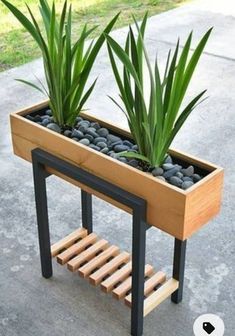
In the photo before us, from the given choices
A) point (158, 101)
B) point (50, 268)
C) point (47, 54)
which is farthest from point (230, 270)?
point (47, 54)

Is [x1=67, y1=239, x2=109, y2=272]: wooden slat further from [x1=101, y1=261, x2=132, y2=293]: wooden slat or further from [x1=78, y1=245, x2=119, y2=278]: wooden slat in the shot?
[x1=101, y1=261, x2=132, y2=293]: wooden slat

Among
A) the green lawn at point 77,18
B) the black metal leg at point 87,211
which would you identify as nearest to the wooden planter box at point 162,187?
the black metal leg at point 87,211

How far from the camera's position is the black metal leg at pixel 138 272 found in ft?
6.16

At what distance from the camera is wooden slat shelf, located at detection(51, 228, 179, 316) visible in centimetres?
221

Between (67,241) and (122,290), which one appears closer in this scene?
(122,290)

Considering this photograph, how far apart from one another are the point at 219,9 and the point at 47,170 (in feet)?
13.2

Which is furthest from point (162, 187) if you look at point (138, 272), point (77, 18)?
point (77, 18)

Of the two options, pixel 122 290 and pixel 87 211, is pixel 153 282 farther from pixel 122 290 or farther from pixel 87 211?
pixel 87 211

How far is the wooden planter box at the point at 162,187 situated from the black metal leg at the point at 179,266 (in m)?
0.27

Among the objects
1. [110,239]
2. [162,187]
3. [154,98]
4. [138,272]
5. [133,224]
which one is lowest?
[110,239]

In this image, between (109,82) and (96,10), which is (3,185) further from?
(96,10)

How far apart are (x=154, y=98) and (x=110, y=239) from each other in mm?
1002

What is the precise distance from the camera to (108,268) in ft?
7.63

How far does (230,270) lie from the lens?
245 centimetres
